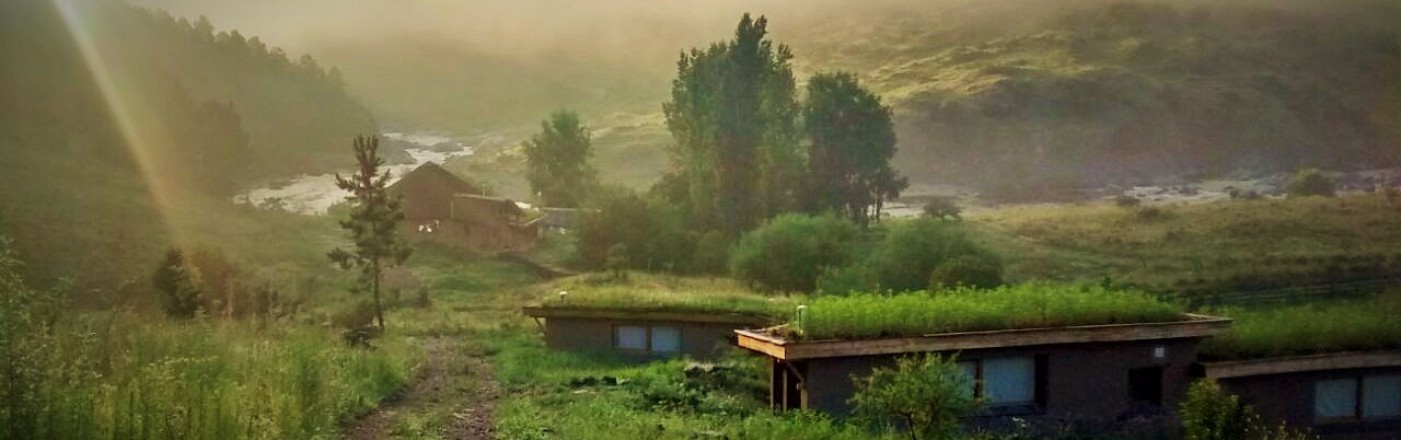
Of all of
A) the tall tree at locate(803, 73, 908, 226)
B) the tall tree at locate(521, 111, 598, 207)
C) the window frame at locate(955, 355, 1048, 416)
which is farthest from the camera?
the tall tree at locate(521, 111, 598, 207)

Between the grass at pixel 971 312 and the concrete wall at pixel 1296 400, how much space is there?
1.59 metres

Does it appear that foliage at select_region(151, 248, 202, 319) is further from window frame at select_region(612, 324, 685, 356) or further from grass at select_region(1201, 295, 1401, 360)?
grass at select_region(1201, 295, 1401, 360)

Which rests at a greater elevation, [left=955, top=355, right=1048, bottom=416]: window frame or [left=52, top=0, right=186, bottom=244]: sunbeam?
[left=52, top=0, right=186, bottom=244]: sunbeam

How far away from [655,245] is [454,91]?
8191cm

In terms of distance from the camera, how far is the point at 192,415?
913 cm

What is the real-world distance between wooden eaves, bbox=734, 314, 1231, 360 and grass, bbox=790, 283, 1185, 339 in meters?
0.18

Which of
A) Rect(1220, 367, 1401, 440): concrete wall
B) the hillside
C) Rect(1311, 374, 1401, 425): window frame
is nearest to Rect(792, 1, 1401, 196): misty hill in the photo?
the hillside

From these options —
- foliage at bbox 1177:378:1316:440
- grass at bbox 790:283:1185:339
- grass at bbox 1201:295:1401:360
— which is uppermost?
grass at bbox 790:283:1185:339

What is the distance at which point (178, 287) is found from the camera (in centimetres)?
2242

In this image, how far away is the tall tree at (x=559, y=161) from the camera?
194 ft

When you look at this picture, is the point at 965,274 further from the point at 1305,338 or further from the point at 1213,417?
the point at 1213,417

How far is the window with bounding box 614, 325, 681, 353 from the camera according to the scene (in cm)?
2292

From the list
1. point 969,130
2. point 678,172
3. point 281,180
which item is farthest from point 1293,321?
point 969,130

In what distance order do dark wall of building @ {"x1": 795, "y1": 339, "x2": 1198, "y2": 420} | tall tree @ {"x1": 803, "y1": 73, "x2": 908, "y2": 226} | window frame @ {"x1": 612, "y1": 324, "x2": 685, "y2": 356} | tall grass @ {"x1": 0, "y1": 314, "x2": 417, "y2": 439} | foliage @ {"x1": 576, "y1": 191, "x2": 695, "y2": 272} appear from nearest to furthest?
1. tall grass @ {"x1": 0, "y1": 314, "x2": 417, "y2": 439}
2. dark wall of building @ {"x1": 795, "y1": 339, "x2": 1198, "y2": 420}
3. window frame @ {"x1": 612, "y1": 324, "x2": 685, "y2": 356}
4. foliage @ {"x1": 576, "y1": 191, "x2": 695, "y2": 272}
5. tall tree @ {"x1": 803, "y1": 73, "x2": 908, "y2": 226}
